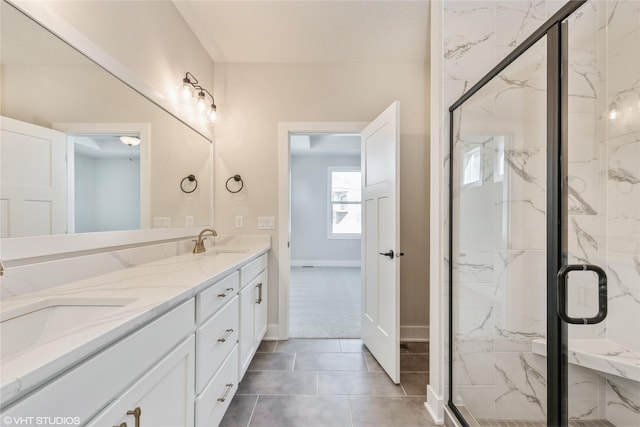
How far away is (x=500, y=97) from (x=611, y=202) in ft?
2.57

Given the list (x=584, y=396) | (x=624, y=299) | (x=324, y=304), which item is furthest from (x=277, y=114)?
(x=584, y=396)

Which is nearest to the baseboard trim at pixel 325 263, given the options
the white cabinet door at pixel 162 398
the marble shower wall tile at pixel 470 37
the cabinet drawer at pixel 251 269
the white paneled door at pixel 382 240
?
the white paneled door at pixel 382 240

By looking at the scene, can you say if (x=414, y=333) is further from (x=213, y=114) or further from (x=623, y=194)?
(x=213, y=114)

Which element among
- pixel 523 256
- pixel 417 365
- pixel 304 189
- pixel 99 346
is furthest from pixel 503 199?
pixel 304 189

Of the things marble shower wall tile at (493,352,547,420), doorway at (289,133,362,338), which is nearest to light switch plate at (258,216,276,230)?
marble shower wall tile at (493,352,547,420)

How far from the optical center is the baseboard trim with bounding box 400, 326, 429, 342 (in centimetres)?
255

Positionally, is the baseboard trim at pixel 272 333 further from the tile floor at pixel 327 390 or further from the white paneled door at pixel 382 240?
the white paneled door at pixel 382 240

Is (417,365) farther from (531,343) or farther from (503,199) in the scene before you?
(503,199)

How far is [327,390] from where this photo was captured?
5.92 feet

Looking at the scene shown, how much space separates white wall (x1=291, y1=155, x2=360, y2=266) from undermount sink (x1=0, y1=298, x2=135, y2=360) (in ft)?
17.3

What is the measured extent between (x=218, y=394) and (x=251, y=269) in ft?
2.57

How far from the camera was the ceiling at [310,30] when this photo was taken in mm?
2033

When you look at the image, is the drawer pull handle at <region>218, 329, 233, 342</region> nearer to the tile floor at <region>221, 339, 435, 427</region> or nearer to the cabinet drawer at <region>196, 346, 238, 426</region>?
the cabinet drawer at <region>196, 346, 238, 426</region>

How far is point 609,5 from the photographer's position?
1369 millimetres
